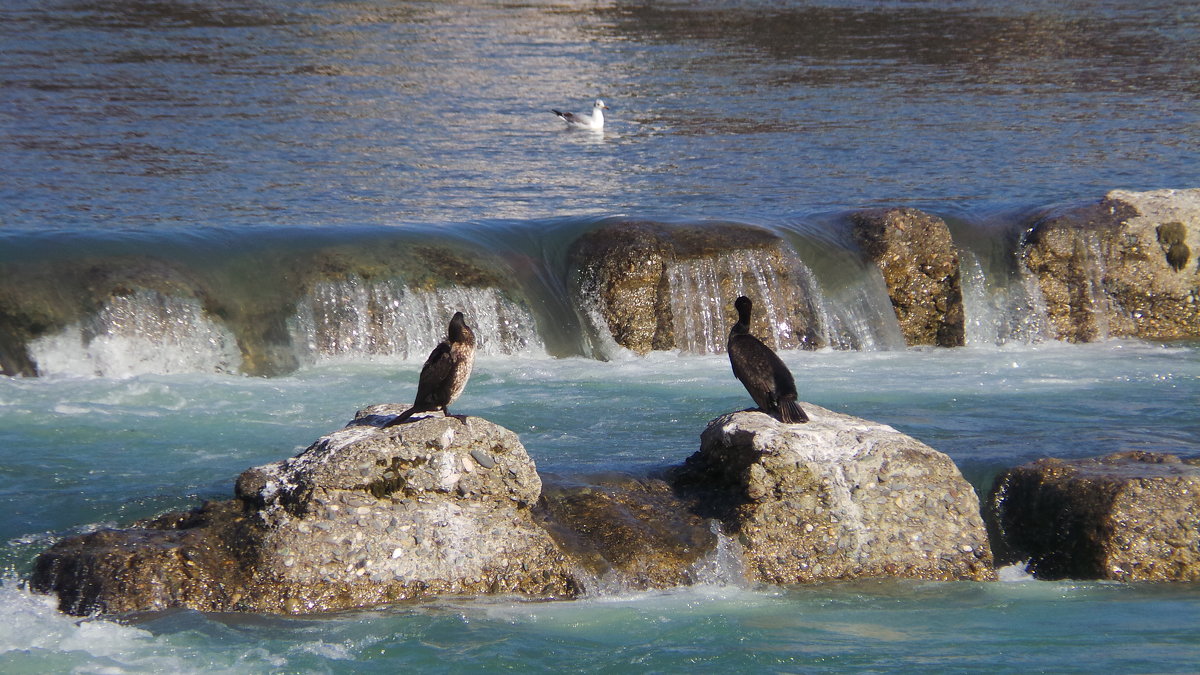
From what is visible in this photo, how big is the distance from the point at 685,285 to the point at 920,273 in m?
2.44

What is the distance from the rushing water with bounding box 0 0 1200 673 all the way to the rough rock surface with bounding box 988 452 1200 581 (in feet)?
0.77

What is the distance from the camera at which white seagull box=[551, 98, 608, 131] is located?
21.4 metres

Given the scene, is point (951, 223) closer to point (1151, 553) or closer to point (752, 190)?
point (752, 190)

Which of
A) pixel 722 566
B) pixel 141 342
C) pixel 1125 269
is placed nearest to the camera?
pixel 722 566

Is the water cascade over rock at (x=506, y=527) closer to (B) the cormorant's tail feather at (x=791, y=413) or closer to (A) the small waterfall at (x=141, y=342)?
(B) the cormorant's tail feather at (x=791, y=413)

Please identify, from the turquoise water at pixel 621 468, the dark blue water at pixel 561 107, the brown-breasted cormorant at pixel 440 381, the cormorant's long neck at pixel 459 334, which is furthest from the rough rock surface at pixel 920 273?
the brown-breasted cormorant at pixel 440 381

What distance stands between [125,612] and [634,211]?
34.4 feet

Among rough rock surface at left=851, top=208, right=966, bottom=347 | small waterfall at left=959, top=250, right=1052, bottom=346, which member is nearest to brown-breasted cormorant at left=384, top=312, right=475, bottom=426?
rough rock surface at left=851, top=208, right=966, bottom=347

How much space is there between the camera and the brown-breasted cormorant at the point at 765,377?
741 cm

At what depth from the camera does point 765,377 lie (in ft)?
24.9

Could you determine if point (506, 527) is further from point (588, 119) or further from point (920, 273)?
point (588, 119)

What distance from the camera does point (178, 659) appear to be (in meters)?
5.81

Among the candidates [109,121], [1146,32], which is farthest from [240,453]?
[1146,32]

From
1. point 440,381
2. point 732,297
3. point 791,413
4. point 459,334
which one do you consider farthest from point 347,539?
point 732,297
